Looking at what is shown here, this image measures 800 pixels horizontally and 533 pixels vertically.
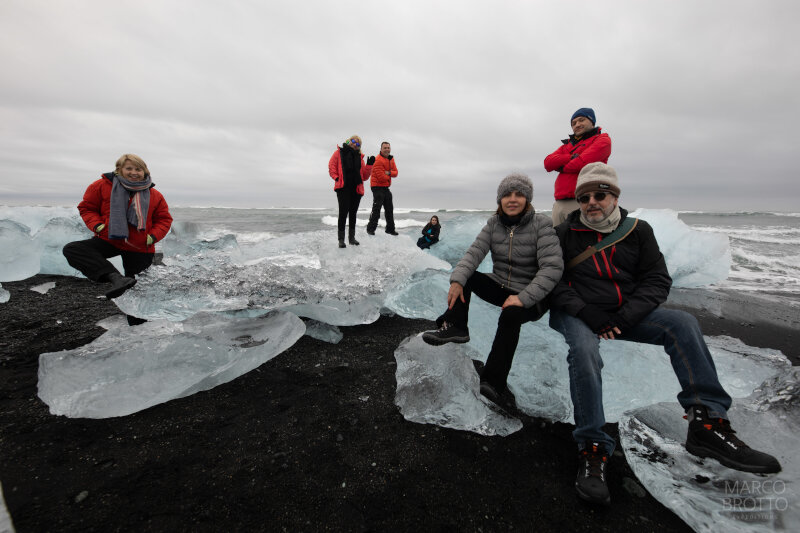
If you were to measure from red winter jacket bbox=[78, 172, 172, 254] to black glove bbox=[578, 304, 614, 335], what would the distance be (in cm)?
360

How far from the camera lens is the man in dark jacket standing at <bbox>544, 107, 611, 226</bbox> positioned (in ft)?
10.2

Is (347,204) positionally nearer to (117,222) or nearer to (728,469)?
(117,222)

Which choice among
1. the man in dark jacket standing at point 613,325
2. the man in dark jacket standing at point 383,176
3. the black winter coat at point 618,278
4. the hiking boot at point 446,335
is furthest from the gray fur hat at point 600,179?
the man in dark jacket standing at point 383,176

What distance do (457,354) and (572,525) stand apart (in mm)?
1269

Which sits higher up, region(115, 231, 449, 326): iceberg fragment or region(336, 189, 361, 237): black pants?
region(336, 189, 361, 237): black pants

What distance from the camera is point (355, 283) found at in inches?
153

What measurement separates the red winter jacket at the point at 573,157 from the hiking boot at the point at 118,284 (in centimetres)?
411

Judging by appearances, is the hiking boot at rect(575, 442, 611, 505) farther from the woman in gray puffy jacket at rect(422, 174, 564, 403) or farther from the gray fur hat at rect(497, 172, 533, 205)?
the gray fur hat at rect(497, 172, 533, 205)

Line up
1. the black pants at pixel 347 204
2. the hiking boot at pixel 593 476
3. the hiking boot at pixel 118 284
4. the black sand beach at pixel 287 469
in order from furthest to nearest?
1. the black pants at pixel 347 204
2. the hiking boot at pixel 118 284
3. the hiking boot at pixel 593 476
4. the black sand beach at pixel 287 469

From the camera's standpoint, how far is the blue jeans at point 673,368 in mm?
1707

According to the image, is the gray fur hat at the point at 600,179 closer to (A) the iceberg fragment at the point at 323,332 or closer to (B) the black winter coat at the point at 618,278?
(B) the black winter coat at the point at 618,278

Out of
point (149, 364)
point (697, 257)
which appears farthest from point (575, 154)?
point (697, 257)

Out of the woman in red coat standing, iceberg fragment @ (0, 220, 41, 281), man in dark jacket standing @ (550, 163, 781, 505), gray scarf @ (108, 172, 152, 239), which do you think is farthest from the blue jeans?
iceberg fragment @ (0, 220, 41, 281)

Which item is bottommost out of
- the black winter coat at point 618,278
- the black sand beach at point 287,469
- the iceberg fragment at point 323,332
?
the black sand beach at point 287,469
